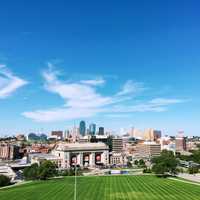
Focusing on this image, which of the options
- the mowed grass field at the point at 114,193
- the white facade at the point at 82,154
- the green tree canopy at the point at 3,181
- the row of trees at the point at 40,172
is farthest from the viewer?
the white facade at the point at 82,154

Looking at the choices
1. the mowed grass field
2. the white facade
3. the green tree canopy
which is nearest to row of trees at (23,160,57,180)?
the green tree canopy

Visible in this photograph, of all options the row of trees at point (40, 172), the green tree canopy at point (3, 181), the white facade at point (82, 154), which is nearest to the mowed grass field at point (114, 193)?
the green tree canopy at point (3, 181)

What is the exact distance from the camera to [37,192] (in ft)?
240

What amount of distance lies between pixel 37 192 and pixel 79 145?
101 metres

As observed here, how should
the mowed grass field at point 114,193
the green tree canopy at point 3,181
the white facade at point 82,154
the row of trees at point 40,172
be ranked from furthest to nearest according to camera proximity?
the white facade at point 82,154 → the row of trees at point 40,172 → the green tree canopy at point 3,181 → the mowed grass field at point 114,193

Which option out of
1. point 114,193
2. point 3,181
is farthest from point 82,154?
point 114,193

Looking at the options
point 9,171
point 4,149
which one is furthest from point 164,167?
point 4,149

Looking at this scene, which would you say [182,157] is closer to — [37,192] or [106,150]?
[106,150]

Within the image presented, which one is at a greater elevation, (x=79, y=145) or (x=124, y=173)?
(x=79, y=145)

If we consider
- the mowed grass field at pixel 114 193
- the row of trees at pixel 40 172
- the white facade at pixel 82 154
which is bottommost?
the mowed grass field at pixel 114 193

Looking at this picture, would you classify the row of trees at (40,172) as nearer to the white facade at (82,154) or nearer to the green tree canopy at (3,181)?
the green tree canopy at (3,181)

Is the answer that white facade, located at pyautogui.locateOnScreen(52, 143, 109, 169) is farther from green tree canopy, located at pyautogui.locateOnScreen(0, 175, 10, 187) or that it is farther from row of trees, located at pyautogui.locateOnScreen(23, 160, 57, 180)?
green tree canopy, located at pyautogui.locateOnScreen(0, 175, 10, 187)

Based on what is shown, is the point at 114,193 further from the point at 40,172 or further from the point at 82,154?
the point at 82,154

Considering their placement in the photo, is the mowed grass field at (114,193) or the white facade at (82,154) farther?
the white facade at (82,154)
